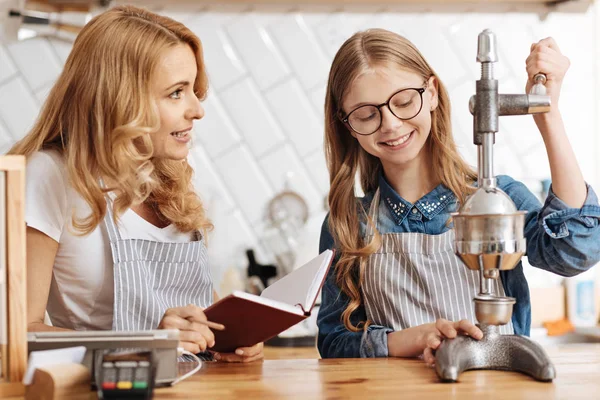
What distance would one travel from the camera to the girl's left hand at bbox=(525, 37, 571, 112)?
57.1 inches

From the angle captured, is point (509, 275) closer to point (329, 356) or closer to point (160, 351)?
point (329, 356)

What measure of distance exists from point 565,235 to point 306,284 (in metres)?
0.53

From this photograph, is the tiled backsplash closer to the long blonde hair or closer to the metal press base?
the long blonde hair

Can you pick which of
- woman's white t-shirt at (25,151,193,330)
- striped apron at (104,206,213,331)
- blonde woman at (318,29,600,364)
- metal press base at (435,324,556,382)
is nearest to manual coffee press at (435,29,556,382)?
metal press base at (435,324,556,382)

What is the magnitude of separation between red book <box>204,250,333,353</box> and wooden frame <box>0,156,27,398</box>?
331 mm

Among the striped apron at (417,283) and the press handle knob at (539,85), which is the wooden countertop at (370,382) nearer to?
the striped apron at (417,283)

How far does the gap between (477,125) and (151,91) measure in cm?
72

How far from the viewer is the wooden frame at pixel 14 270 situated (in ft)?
3.93

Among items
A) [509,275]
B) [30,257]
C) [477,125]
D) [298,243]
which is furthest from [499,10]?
[30,257]

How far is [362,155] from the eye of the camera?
1919 millimetres

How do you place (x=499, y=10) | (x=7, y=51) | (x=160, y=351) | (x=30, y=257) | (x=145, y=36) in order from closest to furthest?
1. (x=160, y=351)
2. (x=30, y=257)
3. (x=145, y=36)
4. (x=7, y=51)
5. (x=499, y=10)

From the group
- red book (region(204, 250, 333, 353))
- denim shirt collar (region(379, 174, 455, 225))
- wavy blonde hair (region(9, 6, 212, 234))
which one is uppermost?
wavy blonde hair (region(9, 6, 212, 234))

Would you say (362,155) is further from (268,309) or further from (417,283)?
(268,309)

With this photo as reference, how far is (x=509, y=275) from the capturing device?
168 centimetres
